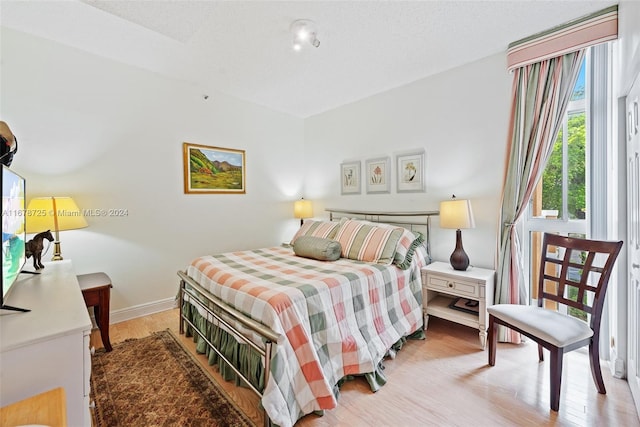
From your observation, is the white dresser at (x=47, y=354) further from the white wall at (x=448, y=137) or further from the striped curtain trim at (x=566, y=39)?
the striped curtain trim at (x=566, y=39)

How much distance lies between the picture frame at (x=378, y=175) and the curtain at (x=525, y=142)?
1331mm

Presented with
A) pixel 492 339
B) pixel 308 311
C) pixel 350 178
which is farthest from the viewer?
pixel 350 178

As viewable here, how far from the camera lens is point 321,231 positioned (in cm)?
330

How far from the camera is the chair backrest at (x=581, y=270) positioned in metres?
1.84

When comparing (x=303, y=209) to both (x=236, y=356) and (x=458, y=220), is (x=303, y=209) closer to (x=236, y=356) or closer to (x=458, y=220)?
(x=458, y=220)

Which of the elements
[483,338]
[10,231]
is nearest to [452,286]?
[483,338]

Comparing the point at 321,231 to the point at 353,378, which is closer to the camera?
the point at 353,378

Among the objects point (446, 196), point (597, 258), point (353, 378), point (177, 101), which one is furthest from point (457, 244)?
point (177, 101)

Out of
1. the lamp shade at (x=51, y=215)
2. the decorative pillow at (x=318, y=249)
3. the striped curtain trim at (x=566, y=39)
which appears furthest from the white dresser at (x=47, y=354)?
the striped curtain trim at (x=566, y=39)

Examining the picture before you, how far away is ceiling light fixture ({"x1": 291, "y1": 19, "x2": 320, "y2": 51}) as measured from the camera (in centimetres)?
224

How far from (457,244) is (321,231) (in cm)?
145

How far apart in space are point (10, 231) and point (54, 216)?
1309 mm

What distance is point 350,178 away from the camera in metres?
4.03

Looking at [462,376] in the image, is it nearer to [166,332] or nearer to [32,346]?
[32,346]
